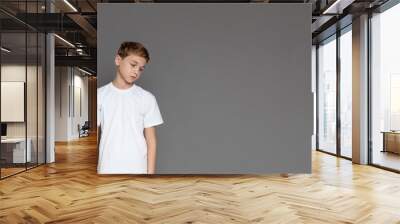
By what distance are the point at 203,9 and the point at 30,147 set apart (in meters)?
4.47

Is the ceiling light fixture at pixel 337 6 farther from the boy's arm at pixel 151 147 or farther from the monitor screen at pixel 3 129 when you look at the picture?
the monitor screen at pixel 3 129

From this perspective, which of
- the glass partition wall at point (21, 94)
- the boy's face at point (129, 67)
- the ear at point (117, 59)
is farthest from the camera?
the glass partition wall at point (21, 94)

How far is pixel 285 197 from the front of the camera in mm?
5078

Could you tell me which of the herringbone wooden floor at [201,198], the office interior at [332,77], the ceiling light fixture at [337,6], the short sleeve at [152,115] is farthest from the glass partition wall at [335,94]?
the short sleeve at [152,115]

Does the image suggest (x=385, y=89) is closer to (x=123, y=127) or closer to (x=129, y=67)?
(x=129, y=67)

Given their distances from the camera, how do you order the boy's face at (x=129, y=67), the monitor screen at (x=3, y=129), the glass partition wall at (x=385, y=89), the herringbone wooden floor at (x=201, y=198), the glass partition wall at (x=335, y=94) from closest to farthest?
the herringbone wooden floor at (x=201, y=198) → the boy's face at (x=129, y=67) → the monitor screen at (x=3, y=129) → the glass partition wall at (x=385, y=89) → the glass partition wall at (x=335, y=94)

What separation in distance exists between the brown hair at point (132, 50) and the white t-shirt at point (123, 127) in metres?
0.44

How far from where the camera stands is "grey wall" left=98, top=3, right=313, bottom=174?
6039 mm

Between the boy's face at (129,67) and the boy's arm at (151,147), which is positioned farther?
the boy's arm at (151,147)

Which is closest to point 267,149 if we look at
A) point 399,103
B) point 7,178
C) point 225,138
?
point 225,138

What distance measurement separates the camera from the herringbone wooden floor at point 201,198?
4117mm

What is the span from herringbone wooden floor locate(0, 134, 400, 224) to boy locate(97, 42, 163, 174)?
1.30 ft

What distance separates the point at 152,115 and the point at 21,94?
126 inches

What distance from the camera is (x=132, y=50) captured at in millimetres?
5734
